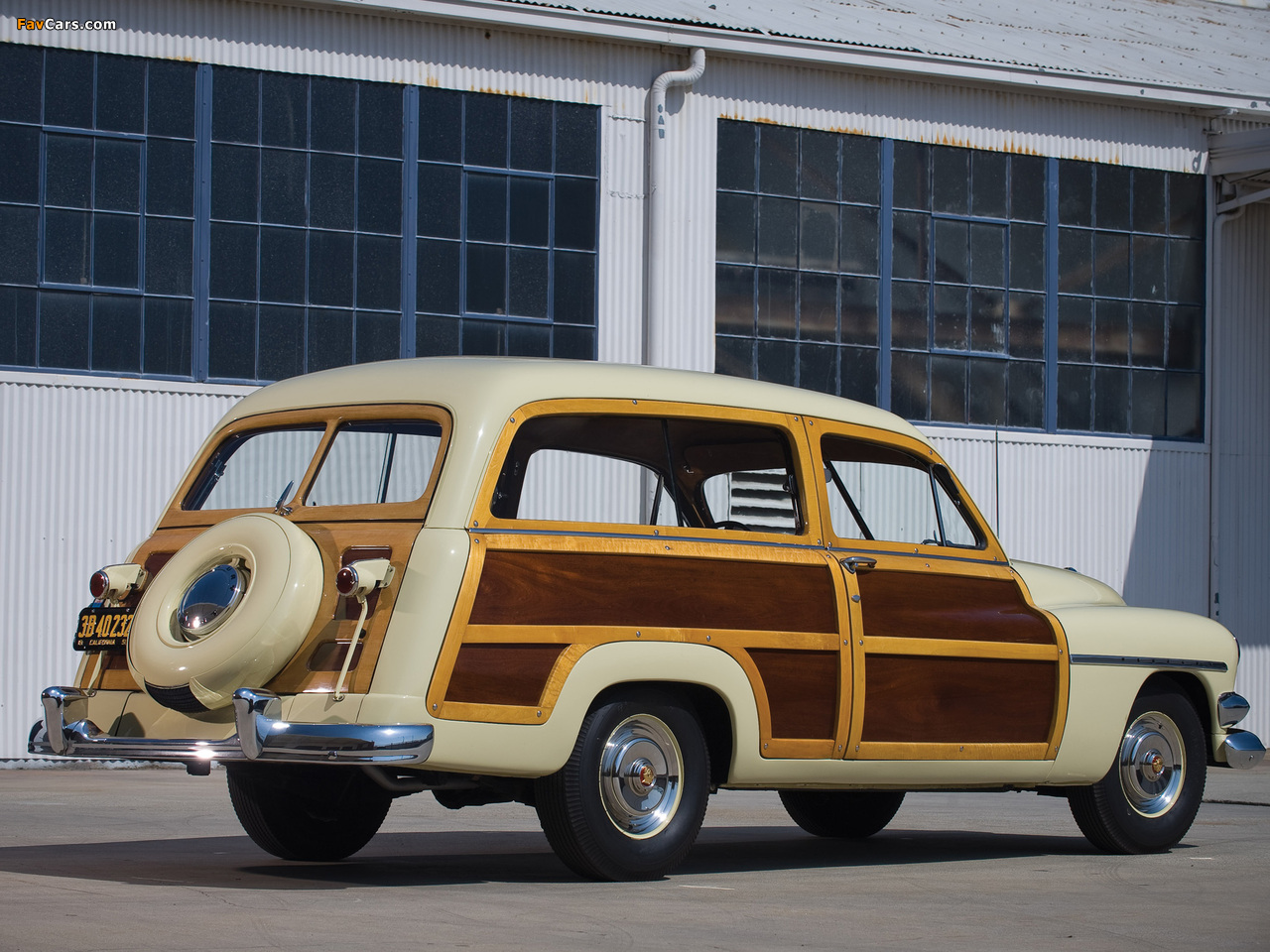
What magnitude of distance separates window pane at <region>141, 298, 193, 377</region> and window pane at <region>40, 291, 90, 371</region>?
0.52m

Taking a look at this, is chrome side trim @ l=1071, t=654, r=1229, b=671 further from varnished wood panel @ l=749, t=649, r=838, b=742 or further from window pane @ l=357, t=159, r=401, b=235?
window pane @ l=357, t=159, r=401, b=235

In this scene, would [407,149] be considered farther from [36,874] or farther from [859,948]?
[859,948]

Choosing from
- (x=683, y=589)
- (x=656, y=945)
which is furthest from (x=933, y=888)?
(x=656, y=945)

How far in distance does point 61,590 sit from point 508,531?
1013 centimetres

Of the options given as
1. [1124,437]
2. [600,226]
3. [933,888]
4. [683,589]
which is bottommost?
[933,888]

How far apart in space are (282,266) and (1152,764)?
10.1 metres

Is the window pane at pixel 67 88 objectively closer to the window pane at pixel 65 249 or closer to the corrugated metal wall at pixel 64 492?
the window pane at pixel 65 249

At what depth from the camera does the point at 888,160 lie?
19328 millimetres

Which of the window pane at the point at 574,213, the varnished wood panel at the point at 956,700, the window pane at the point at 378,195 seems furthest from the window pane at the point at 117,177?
the varnished wood panel at the point at 956,700

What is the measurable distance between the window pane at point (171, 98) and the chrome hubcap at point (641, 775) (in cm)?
1085

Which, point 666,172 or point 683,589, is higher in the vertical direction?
point 666,172

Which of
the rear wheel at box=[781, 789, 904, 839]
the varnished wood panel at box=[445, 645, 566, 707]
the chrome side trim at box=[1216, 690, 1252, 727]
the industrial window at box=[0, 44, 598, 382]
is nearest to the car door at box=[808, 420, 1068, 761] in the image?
the chrome side trim at box=[1216, 690, 1252, 727]

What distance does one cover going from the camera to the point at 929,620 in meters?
8.23

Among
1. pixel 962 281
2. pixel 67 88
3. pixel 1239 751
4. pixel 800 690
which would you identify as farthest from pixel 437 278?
pixel 800 690
